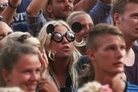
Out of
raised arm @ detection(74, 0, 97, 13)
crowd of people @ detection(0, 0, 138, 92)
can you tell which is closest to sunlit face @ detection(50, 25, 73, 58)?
crowd of people @ detection(0, 0, 138, 92)

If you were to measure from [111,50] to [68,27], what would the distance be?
987mm

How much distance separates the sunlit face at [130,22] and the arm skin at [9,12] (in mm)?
1080

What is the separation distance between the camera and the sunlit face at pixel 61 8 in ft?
18.3

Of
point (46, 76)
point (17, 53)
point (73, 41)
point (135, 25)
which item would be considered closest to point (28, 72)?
point (17, 53)

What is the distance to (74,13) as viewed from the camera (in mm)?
5441

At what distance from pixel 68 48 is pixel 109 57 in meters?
0.81

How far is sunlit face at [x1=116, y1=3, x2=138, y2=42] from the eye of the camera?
4781 millimetres

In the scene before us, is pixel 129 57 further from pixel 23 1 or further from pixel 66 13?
pixel 23 1

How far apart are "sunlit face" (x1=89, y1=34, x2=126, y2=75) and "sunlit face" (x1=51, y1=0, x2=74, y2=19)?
1.57m

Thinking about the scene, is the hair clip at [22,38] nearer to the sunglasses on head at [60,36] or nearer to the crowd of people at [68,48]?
the crowd of people at [68,48]

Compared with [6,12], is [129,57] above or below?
below

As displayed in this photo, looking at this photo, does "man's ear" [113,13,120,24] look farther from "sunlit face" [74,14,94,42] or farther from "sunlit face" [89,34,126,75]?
"sunlit face" [89,34,126,75]

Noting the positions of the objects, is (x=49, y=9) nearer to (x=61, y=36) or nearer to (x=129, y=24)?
(x=61, y=36)

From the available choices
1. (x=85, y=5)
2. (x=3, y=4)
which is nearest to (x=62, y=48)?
(x=3, y=4)
